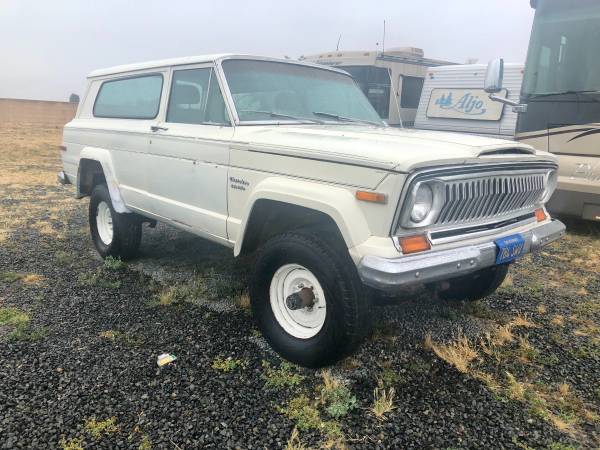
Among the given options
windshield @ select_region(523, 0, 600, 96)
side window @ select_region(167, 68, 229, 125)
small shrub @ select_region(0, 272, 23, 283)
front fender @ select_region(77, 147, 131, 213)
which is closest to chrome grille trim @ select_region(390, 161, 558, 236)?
side window @ select_region(167, 68, 229, 125)

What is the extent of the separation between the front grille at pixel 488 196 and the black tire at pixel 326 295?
618mm

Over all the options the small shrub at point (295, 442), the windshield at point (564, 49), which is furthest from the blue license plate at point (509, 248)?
the windshield at point (564, 49)

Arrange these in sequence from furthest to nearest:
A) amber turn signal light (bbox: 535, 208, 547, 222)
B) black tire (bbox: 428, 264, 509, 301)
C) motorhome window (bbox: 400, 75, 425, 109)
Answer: motorhome window (bbox: 400, 75, 425, 109), black tire (bbox: 428, 264, 509, 301), amber turn signal light (bbox: 535, 208, 547, 222)

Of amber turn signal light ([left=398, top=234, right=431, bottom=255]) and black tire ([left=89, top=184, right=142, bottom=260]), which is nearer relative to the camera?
amber turn signal light ([left=398, top=234, right=431, bottom=255])

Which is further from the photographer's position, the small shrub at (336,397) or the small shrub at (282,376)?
the small shrub at (282,376)

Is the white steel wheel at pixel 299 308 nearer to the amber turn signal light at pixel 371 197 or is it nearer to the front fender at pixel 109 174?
the amber turn signal light at pixel 371 197

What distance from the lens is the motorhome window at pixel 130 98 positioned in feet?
14.9

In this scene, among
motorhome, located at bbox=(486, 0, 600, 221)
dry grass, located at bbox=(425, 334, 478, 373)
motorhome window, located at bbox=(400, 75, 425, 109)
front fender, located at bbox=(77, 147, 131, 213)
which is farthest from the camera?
motorhome window, located at bbox=(400, 75, 425, 109)

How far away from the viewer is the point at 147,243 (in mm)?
5941

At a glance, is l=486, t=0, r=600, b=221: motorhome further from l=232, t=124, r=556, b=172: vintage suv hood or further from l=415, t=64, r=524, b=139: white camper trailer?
l=415, t=64, r=524, b=139: white camper trailer

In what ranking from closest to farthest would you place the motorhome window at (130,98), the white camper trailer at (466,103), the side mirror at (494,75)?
the motorhome window at (130,98)
the side mirror at (494,75)
the white camper trailer at (466,103)

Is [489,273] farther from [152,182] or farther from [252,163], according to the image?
[152,182]

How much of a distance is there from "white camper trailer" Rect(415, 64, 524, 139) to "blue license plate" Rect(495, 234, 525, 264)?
6953mm

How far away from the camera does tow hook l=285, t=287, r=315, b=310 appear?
10.1 feet
